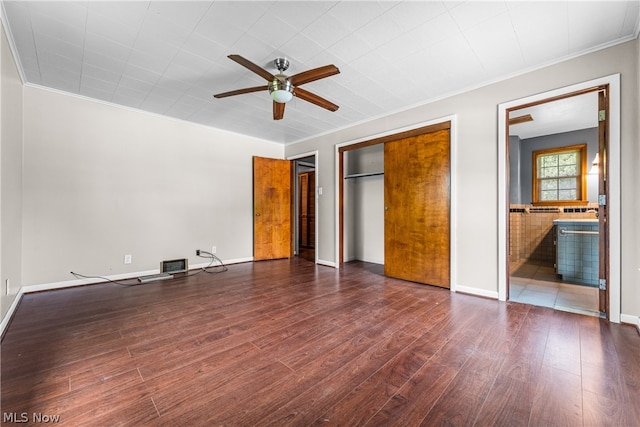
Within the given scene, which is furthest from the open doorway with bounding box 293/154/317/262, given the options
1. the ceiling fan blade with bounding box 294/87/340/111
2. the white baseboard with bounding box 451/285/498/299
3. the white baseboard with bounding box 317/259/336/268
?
the white baseboard with bounding box 451/285/498/299

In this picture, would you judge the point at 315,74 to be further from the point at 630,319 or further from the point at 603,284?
the point at 630,319

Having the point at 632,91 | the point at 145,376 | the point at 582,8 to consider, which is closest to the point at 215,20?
the point at 145,376

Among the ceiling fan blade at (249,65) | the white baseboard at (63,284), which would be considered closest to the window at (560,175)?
the ceiling fan blade at (249,65)

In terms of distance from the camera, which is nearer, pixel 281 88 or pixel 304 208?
pixel 281 88

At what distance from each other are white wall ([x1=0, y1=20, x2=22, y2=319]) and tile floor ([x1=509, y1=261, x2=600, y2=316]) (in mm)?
4913

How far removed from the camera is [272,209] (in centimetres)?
546

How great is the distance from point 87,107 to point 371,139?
12.9 feet

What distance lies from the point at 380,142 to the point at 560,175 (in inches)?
158

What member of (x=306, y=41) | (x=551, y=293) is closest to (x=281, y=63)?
(x=306, y=41)

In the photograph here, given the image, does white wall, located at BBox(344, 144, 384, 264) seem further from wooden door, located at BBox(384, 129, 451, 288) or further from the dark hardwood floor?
the dark hardwood floor

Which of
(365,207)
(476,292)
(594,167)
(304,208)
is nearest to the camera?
(476,292)

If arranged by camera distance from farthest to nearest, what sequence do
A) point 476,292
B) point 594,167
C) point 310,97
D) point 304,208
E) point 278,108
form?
point 304,208 < point 594,167 < point 476,292 < point 278,108 < point 310,97

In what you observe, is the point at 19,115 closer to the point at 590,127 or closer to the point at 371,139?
the point at 371,139

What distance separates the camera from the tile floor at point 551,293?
8.89 feet
